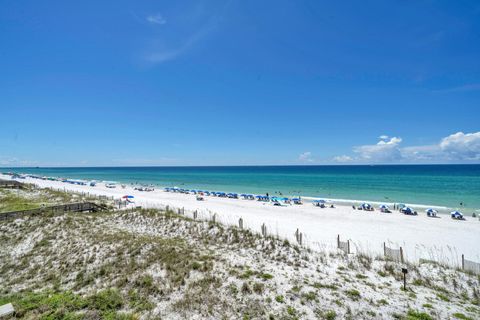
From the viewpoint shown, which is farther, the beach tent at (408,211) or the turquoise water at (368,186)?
the turquoise water at (368,186)

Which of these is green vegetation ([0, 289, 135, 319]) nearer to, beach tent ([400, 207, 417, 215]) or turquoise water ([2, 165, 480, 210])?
beach tent ([400, 207, 417, 215])

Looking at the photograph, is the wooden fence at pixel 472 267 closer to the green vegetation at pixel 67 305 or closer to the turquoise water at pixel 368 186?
the green vegetation at pixel 67 305

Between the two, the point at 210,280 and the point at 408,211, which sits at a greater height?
the point at 210,280

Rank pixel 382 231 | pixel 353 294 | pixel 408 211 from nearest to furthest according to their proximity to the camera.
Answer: pixel 353 294 < pixel 382 231 < pixel 408 211

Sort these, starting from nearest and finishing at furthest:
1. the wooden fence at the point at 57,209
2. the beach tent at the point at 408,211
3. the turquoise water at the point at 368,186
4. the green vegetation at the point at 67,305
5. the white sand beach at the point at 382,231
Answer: the green vegetation at the point at 67,305, the white sand beach at the point at 382,231, the wooden fence at the point at 57,209, the beach tent at the point at 408,211, the turquoise water at the point at 368,186

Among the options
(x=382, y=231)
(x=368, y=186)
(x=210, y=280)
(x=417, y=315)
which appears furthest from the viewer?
(x=368, y=186)

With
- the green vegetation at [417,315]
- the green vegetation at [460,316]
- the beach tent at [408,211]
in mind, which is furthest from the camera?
the beach tent at [408,211]

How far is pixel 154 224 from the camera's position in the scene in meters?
18.5

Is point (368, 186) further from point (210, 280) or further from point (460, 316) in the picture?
point (210, 280)

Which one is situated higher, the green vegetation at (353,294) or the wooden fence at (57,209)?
the wooden fence at (57,209)

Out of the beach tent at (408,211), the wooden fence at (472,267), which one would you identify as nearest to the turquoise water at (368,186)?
A: the beach tent at (408,211)

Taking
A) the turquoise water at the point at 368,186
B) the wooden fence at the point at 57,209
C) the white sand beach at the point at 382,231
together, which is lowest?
the white sand beach at the point at 382,231

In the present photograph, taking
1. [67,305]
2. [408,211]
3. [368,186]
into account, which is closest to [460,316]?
[67,305]

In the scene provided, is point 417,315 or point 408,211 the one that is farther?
point 408,211
